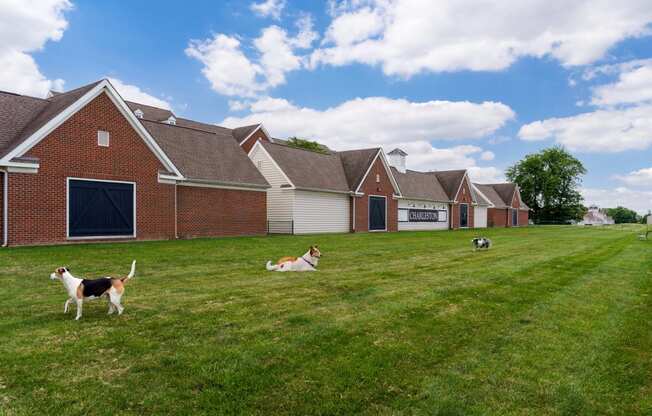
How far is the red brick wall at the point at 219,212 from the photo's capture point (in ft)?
65.9

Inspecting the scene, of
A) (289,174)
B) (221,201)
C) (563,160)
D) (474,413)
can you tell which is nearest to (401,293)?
(474,413)

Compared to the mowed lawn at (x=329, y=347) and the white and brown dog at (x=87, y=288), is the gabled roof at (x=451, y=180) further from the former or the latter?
the white and brown dog at (x=87, y=288)

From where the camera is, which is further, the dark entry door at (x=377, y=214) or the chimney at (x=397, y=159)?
the chimney at (x=397, y=159)

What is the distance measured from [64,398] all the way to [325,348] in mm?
2457

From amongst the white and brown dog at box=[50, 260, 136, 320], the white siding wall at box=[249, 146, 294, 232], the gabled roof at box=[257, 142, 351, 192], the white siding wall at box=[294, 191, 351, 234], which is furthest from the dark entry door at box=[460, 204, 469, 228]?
the white and brown dog at box=[50, 260, 136, 320]

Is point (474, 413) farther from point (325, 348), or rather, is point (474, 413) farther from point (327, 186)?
point (327, 186)

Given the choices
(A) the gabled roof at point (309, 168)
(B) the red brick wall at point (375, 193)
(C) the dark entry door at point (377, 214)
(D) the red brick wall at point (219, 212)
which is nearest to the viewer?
(D) the red brick wall at point (219, 212)

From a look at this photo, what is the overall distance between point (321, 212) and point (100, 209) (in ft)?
47.5

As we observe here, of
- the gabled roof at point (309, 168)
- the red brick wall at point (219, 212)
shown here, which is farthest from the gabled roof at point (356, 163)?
the red brick wall at point (219, 212)

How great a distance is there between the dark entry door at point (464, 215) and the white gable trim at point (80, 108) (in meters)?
35.8

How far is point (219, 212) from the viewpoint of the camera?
854 inches

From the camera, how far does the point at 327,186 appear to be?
1108 inches

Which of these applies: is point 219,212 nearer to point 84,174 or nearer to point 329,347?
point 84,174

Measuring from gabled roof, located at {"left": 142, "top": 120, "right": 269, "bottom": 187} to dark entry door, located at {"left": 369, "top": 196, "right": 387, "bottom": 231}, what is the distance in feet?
36.2
